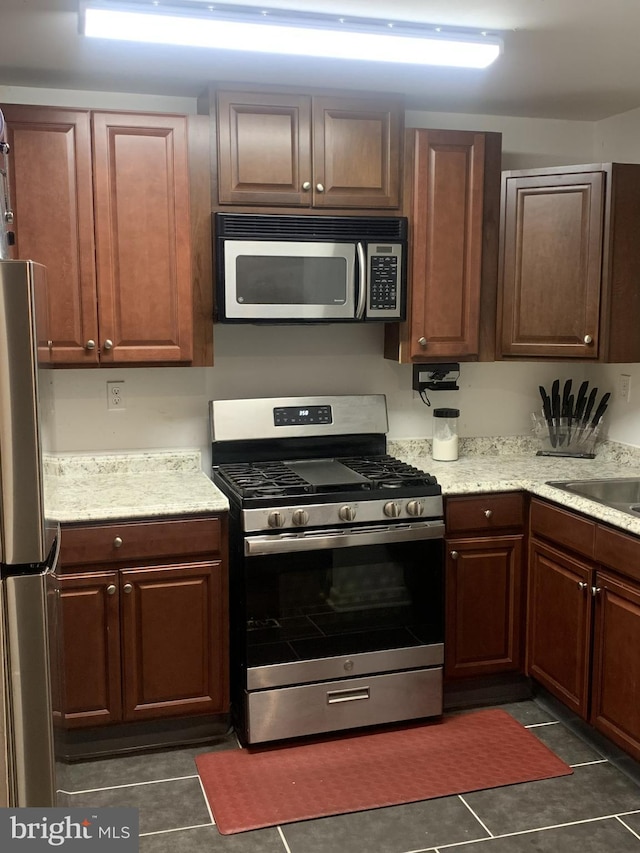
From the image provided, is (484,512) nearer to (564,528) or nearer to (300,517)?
(564,528)

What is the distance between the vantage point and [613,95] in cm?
329

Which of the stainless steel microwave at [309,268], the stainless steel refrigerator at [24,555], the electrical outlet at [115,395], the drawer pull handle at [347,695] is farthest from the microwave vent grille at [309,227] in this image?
the drawer pull handle at [347,695]

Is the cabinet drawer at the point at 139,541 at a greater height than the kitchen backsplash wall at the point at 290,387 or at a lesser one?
lesser

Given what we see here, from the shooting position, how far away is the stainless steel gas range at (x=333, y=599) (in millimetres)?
2918

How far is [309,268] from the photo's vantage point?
10.3 feet

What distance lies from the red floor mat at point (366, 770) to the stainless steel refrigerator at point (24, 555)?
113 centimetres

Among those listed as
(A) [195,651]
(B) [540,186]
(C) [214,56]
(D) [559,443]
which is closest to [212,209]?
(C) [214,56]

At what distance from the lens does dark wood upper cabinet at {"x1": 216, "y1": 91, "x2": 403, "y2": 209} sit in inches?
120

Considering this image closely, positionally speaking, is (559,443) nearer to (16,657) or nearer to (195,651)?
(195,651)

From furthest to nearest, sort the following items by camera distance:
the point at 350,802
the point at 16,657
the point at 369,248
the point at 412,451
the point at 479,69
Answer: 1. the point at 412,451
2. the point at 369,248
3. the point at 479,69
4. the point at 350,802
5. the point at 16,657

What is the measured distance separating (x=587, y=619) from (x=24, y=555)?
2008mm

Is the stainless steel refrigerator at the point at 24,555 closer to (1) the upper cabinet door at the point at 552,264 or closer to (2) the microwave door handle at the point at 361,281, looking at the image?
(2) the microwave door handle at the point at 361,281

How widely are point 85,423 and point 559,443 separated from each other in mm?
2006

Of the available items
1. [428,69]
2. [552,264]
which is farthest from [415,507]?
[428,69]
